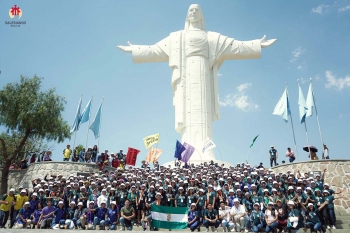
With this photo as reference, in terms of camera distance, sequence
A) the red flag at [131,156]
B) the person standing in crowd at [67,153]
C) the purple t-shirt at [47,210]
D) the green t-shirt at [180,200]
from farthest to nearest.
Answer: the red flag at [131,156] < the person standing in crowd at [67,153] < the green t-shirt at [180,200] < the purple t-shirt at [47,210]

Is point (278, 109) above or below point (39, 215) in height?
above

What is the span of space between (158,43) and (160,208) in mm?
16658

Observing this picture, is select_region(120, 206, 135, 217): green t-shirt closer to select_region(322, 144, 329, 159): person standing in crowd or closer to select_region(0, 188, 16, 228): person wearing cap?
select_region(0, 188, 16, 228): person wearing cap

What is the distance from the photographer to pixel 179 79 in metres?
23.5

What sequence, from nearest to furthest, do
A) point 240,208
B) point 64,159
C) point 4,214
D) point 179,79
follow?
point 240,208 < point 4,214 < point 64,159 < point 179,79

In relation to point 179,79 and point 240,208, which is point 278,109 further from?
point 240,208

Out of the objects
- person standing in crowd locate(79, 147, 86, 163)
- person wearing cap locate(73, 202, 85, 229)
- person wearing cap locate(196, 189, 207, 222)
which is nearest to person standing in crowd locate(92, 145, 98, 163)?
person standing in crowd locate(79, 147, 86, 163)

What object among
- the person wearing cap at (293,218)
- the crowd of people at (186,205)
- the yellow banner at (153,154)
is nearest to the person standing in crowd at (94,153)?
the yellow banner at (153,154)

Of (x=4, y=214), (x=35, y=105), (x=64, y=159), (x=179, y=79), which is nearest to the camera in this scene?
(x=4, y=214)

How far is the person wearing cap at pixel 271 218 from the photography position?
382 inches

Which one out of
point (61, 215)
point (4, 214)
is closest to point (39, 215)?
point (61, 215)

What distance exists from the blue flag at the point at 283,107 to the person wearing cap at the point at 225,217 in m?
9.99

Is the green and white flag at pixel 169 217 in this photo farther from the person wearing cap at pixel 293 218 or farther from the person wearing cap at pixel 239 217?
the person wearing cap at pixel 293 218

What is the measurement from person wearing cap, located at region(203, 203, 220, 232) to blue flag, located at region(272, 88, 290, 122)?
10223mm
